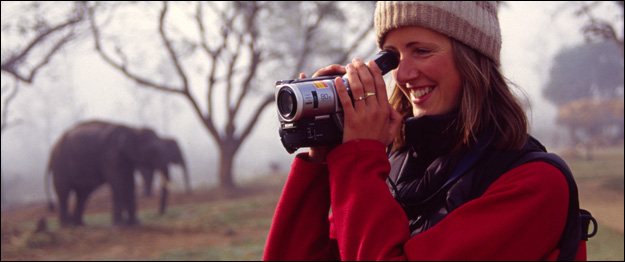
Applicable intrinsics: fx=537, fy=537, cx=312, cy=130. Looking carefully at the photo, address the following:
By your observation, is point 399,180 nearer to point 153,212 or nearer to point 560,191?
point 560,191

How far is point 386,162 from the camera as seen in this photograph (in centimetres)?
133

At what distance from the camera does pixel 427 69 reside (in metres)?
1.39

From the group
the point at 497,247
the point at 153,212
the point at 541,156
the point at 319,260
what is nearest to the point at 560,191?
the point at 541,156

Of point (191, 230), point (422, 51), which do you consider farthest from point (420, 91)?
point (191, 230)

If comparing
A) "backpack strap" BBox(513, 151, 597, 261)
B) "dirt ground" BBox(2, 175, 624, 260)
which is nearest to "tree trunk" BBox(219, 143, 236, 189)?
"dirt ground" BBox(2, 175, 624, 260)

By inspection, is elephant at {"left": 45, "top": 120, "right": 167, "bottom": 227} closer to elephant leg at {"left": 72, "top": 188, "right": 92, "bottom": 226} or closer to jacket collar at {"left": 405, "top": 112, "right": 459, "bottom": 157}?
elephant leg at {"left": 72, "top": 188, "right": 92, "bottom": 226}

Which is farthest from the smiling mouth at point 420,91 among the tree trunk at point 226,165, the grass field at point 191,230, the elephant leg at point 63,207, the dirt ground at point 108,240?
the tree trunk at point 226,165

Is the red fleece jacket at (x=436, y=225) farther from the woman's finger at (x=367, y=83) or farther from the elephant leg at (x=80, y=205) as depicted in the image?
the elephant leg at (x=80, y=205)

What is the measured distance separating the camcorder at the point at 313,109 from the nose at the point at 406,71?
1.1 inches

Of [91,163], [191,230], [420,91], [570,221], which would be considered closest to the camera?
[570,221]

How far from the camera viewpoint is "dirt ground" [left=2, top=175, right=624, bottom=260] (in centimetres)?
471

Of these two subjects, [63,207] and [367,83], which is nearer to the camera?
[367,83]

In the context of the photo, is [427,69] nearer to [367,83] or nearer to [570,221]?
[367,83]

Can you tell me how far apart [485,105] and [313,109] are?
46 centimetres
